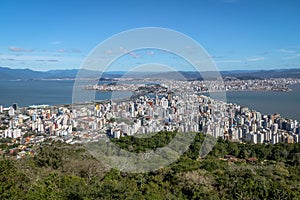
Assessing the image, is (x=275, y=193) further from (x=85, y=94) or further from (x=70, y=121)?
(x=70, y=121)

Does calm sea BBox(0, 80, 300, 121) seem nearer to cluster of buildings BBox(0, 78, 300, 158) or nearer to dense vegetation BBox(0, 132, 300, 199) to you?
cluster of buildings BBox(0, 78, 300, 158)

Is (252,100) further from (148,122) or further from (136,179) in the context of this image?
(136,179)

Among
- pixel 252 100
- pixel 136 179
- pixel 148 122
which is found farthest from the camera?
pixel 252 100

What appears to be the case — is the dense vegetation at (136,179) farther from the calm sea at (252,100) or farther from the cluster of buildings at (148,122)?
the calm sea at (252,100)

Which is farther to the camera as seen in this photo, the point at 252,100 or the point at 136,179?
the point at 252,100

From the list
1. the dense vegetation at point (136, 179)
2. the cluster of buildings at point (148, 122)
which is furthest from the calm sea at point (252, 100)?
the dense vegetation at point (136, 179)

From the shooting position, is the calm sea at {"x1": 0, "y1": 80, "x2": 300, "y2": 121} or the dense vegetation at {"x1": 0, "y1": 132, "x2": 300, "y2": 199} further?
the calm sea at {"x1": 0, "y1": 80, "x2": 300, "y2": 121}

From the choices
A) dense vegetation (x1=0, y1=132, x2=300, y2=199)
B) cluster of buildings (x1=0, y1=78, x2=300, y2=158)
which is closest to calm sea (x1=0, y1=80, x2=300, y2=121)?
cluster of buildings (x1=0, y1=78, x2=300, y2=158)

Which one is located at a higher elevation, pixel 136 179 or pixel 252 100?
pixel 252 100

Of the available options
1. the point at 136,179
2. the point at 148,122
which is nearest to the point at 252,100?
the point at 148,122
